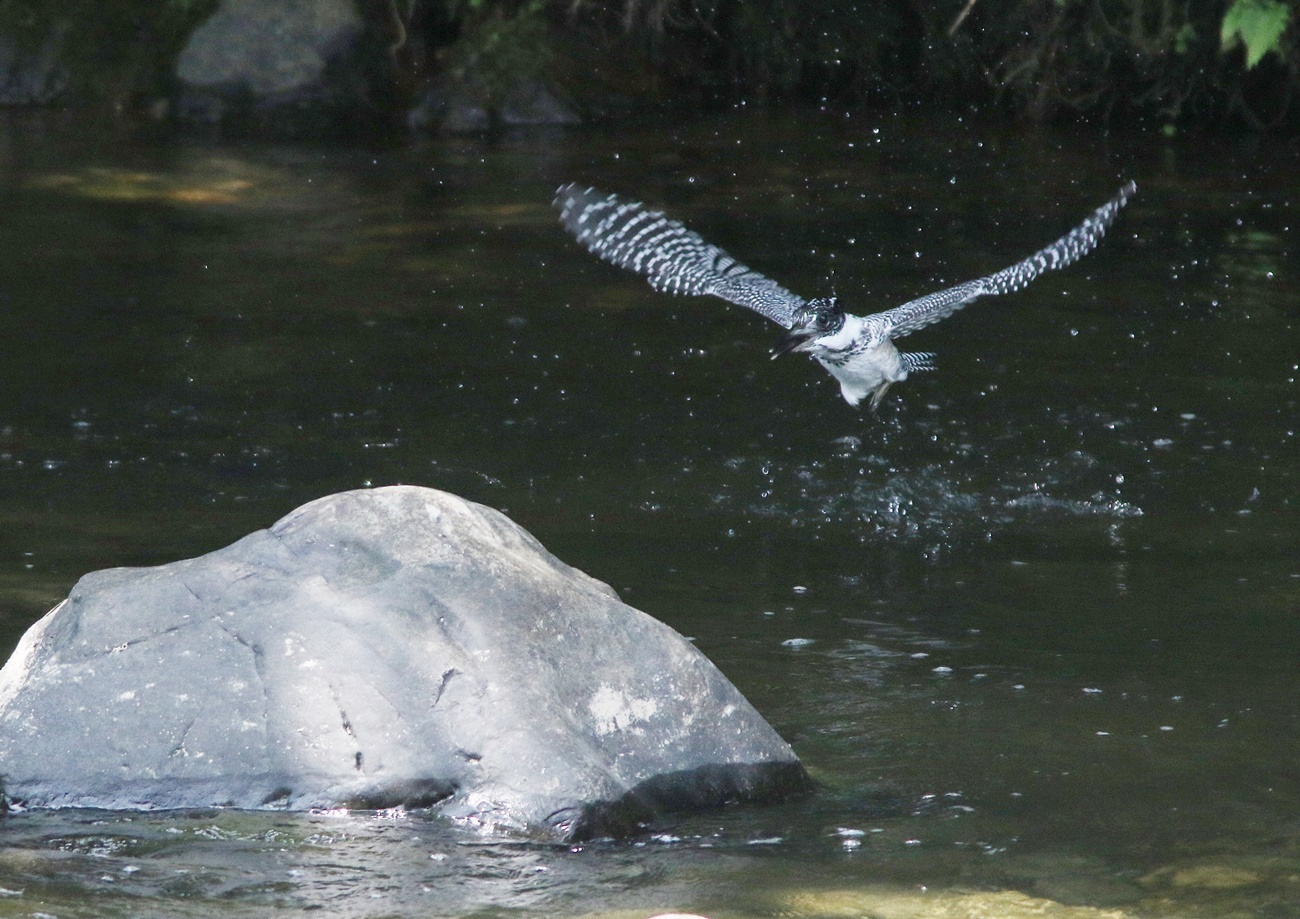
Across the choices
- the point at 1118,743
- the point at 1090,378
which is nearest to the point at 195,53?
the point at 1090,378

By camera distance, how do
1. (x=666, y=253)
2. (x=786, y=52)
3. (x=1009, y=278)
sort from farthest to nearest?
1. (x=786, y=52)
2. (x=666, y=253)
3. (x=1009, y=278)

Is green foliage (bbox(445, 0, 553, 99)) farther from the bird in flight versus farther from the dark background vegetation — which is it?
the bird in flight

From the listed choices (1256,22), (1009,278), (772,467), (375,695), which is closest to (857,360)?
(1009,278)

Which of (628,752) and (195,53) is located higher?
(195,53)

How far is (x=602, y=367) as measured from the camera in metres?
8.33

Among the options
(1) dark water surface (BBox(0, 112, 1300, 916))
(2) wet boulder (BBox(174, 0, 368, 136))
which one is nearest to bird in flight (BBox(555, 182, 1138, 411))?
(1) dark water surface (BBox(0, 112, 1300, 916))

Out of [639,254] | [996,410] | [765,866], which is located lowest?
[765,866]

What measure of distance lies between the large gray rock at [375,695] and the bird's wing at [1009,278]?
2500 millimetres

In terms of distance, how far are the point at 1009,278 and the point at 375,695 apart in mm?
3268

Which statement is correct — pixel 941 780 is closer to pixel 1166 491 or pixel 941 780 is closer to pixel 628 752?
pixel 628 752

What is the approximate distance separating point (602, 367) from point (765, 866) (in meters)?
4.81

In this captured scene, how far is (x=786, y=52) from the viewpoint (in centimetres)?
1602

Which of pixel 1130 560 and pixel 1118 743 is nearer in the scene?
pixel 1118 743

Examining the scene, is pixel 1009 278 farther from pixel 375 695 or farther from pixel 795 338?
pixel 375 695
